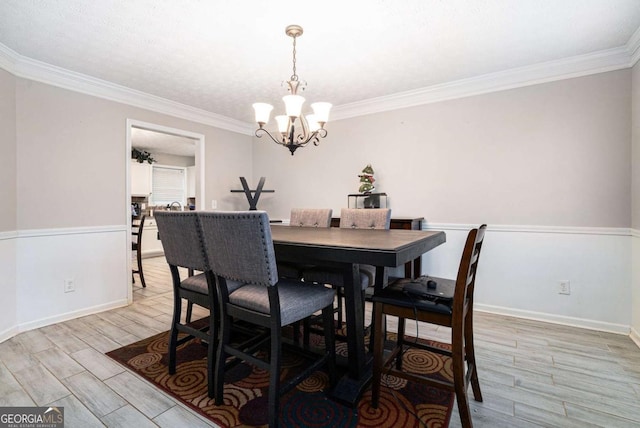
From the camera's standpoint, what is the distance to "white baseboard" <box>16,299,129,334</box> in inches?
102

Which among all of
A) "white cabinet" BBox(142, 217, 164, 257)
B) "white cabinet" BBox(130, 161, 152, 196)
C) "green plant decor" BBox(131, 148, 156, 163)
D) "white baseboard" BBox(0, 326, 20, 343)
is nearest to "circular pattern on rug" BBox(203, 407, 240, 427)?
"white baseboard" BBox(0, 326, 20, 343)

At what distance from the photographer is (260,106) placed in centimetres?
224

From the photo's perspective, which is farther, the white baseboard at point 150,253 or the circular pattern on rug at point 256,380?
the white baseboard at point 150,253

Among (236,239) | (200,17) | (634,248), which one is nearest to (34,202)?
(200,17)

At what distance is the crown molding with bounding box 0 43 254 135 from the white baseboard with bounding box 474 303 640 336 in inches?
154

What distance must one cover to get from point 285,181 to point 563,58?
3241 millimetres

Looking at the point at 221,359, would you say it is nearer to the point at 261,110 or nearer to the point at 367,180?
the point at 261,110

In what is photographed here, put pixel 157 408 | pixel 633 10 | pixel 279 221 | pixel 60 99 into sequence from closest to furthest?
1. pixel 157 408
2. pixel 633 10
3. pixel 60 99
4. pixel 279 221

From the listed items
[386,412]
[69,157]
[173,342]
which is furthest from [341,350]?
[69,157]

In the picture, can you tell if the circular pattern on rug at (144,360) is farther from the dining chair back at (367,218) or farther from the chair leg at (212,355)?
the dining chair back at (367,218)

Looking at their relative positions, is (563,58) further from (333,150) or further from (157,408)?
(157,408)

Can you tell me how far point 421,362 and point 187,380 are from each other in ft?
4.80

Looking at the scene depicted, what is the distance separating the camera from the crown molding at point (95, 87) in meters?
2.52

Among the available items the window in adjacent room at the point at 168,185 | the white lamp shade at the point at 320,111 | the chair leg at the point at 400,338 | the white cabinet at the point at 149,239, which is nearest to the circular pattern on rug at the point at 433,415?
the chair leg at the point at 400,338
